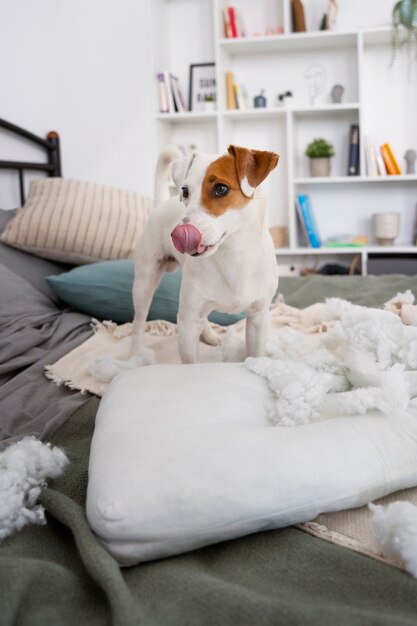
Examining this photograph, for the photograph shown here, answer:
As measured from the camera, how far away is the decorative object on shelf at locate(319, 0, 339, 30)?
331 centimetres

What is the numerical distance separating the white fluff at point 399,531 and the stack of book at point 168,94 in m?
3.21

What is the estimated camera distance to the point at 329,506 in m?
0.72

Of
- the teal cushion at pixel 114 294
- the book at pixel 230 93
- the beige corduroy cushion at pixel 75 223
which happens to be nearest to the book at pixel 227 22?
the book at pixel 230 93

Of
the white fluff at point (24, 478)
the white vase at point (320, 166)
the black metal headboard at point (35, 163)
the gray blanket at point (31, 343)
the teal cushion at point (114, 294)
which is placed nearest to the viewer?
the white fluff at point (24, 478)

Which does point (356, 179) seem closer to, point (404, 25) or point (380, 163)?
point (380, 163)

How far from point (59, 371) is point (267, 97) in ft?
9.30

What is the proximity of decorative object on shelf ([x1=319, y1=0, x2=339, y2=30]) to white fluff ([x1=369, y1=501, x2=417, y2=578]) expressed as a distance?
3.27 metres

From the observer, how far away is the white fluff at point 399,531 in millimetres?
617

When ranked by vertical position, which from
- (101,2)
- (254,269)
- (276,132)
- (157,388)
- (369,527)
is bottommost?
(369,527)

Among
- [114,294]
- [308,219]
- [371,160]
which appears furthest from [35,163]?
[371,160]

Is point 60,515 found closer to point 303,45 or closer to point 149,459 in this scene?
point 149,459

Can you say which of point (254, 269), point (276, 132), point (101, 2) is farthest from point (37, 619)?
point (276, 132)

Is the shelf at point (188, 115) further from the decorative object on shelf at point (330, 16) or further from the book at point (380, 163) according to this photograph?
the book at point (380, 163)

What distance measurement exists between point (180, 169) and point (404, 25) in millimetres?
2663
